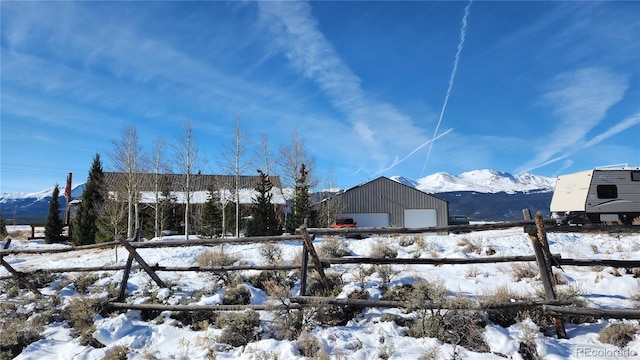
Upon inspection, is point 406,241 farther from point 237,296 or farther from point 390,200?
point 390,200

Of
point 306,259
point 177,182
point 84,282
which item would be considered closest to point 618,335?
point 306,259

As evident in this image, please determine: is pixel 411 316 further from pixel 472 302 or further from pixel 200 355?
pixel 200 355

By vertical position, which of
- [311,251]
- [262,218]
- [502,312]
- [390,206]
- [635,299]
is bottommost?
[502,312]

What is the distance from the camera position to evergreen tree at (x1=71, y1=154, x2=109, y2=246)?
27770mm

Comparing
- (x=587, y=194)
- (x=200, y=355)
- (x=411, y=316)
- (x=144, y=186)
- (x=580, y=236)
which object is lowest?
(x=200, y=355)

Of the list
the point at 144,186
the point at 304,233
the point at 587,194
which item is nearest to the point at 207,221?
the point at 144,186

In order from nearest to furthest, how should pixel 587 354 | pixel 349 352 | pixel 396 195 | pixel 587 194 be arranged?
1. pixel 587 354
2. pixel 349 352
3. pixel 587 194
4. pixel 396 195

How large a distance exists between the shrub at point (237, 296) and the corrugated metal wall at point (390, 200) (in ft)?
91.5

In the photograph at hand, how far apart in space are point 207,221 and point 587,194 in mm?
24609

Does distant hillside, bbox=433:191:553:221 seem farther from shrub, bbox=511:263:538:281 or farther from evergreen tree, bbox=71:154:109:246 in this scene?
shrub, bbox=511:263:538:281

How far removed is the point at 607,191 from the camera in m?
20.8

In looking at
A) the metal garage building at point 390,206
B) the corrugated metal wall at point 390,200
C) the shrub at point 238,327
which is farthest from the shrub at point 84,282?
the corrugated metal wall at point 390,200

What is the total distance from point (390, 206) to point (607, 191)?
17.6 m

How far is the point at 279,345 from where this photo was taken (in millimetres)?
5828
